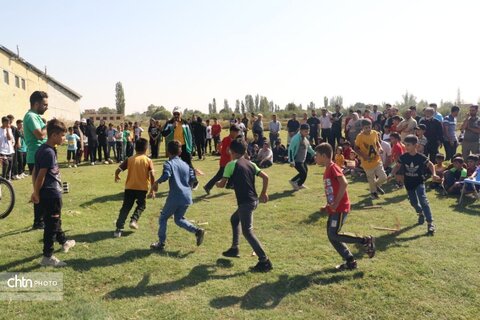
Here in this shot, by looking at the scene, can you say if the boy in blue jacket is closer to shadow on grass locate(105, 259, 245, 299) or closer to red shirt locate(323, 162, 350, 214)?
red shirt locate(323, 162, 350, 214)

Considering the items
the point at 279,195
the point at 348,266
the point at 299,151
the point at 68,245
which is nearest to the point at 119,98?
the point at 299,151

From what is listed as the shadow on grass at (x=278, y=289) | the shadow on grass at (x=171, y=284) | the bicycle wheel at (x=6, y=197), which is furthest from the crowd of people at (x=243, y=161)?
the bicycle wheel at (x=6, y=197)

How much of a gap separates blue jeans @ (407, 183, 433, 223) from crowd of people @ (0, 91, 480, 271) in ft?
0.06

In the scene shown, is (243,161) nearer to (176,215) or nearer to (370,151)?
(176,215)

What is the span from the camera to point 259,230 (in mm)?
7777

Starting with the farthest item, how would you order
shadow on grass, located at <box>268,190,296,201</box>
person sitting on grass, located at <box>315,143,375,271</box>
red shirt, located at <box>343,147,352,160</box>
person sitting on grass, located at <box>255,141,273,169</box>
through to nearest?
person sitting on grass, located at <box>255,141,273,169</box>, red shirt, located at <box>343,147,352,160</box>, shadow on grass, located at <box>268,190,296,201</box>, person sitting on grass, located at <box>315,143,375,271</box>

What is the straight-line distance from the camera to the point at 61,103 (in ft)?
148

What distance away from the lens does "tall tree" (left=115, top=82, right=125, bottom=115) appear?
299 ft

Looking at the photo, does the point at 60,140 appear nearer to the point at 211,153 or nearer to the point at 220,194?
the point at 220,194

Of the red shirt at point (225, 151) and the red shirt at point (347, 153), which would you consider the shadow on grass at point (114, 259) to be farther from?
the red shirt at point (347, 153)

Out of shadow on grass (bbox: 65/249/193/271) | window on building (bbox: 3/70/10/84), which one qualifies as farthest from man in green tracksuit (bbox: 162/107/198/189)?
window on building (bbox: 3/70/10/84)

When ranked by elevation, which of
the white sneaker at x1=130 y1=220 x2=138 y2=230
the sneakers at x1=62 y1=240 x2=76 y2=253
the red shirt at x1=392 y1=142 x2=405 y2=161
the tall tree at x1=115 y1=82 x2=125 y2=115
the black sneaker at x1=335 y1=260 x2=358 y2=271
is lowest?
the black sneaker at x1=335 y1=260 x2=358 y2=271

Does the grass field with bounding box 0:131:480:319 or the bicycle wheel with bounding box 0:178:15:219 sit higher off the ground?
the bicycle wheel with bounding box 0:178:15:219

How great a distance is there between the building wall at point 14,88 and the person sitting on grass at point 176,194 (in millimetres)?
24542
